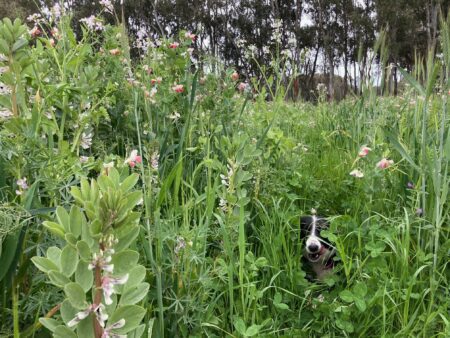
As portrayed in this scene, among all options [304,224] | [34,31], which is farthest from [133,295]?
[34,31]

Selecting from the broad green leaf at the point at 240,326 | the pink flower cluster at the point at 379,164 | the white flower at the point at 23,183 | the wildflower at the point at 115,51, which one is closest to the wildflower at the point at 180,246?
the broad green leaf at the point at 240,326

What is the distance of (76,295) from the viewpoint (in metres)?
0.57

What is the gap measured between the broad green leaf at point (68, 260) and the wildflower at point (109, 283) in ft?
0.16

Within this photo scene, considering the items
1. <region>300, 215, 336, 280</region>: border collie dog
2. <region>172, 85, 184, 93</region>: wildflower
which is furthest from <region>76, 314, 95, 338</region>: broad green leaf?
<region>172, 85, 184, 93</region>: wildflower

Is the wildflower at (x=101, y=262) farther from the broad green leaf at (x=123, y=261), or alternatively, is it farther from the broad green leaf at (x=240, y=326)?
the broad green leaf at (x=240, y=326)

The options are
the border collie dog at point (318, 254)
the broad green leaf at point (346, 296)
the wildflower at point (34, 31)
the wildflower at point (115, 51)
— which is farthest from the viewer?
the wildflower at point (115, 51)

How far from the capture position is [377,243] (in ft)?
5.19

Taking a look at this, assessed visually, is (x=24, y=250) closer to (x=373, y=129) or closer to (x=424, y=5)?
(x=373, y=129)

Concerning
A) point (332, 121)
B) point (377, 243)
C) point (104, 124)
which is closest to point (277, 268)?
point (377, 243)

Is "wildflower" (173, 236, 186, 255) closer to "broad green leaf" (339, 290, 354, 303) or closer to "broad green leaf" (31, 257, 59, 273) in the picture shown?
"broad green leaf" (339, 290, 354, 303)

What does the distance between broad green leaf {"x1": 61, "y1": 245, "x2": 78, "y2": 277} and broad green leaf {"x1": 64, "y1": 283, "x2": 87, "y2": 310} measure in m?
0.04

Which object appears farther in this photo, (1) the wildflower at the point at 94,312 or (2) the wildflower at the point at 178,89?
(2) the wildflower at the point at 178,89

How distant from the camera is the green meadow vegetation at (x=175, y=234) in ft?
2.03

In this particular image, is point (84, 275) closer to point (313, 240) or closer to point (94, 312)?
point (94, 312)
